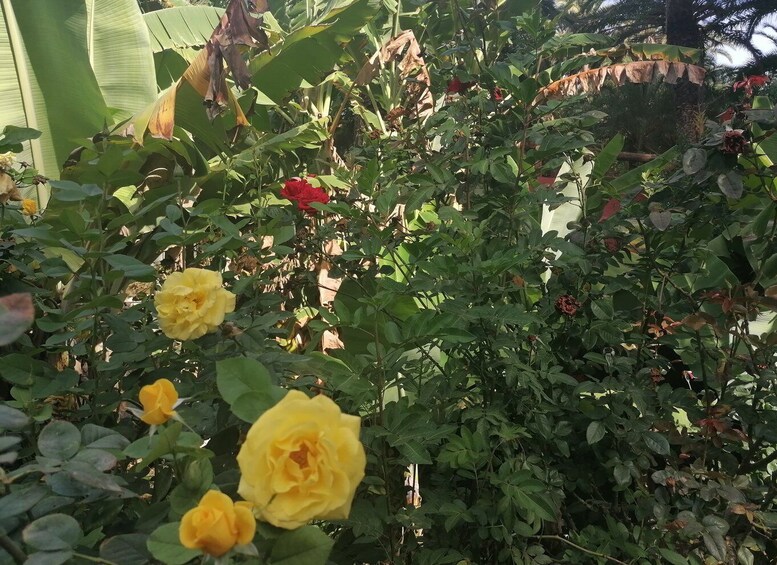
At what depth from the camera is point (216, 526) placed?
1.42 ft

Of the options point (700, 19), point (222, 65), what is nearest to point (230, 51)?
point (222, 65)

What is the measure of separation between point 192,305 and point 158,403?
214 mm

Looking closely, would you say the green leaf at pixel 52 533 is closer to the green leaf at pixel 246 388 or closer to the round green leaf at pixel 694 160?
the green leaf at pixel 246 388

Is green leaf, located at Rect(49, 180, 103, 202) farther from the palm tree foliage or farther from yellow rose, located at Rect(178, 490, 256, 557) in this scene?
the palm tree foliage

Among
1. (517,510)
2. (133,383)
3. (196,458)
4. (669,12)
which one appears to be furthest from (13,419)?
(669,12)

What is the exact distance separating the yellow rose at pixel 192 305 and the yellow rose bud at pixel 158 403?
19cm

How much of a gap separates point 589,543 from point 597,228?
61 centimetres

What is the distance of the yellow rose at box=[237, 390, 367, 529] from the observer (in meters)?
0.46

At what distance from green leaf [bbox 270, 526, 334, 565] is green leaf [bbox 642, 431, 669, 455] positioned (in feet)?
2.47

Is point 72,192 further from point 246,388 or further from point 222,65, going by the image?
point 222,65

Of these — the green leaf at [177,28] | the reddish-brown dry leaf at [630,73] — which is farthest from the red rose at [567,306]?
the reddish-brown dry leaf at [630,73]

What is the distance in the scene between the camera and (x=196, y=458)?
61 cm

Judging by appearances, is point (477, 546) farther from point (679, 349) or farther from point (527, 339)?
point (679, 349)

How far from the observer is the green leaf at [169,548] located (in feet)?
1.62
